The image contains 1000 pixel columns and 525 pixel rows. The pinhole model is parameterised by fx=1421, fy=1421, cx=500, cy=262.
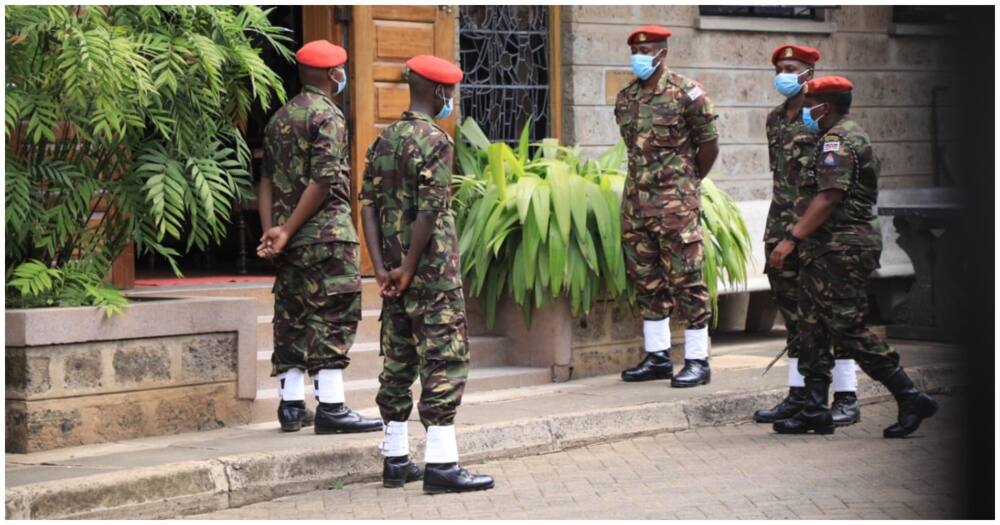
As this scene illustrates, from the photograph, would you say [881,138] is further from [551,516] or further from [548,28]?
[551,516]

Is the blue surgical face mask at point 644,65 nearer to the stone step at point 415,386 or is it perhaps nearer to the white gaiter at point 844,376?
the stone step at point 415,386

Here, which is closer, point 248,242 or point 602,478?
point 602,478

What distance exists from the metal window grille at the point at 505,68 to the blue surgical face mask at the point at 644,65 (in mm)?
2360

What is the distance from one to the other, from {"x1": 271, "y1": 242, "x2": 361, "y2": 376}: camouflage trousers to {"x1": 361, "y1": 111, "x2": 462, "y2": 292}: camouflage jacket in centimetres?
99

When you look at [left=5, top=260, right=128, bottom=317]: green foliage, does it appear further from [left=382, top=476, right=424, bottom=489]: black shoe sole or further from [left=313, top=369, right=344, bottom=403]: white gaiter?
[left=382, top=476, right=424, bottom=489]: black shoe sole

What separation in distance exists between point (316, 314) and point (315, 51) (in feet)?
4.25

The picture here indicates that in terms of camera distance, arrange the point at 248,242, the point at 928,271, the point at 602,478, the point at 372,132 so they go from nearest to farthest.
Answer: the point at 602,478 < the point at 372,132 < the point at 928,271 < the point at 248,242

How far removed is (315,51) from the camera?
7000mm

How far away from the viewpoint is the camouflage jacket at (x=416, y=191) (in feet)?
18.9

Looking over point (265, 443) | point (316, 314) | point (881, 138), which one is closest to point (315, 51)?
point (316, 314)

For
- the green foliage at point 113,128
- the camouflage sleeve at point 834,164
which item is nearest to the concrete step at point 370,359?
the green foliage at point 113,128

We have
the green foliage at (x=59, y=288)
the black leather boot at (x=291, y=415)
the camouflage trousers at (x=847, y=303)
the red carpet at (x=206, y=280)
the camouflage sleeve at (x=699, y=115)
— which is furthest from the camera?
the red carpet at (x=206, y=280)

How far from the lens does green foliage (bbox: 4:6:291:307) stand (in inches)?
258

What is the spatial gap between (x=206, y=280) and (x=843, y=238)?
463 centimetres
